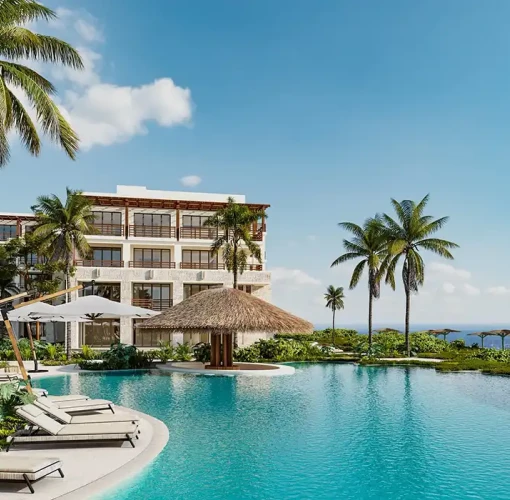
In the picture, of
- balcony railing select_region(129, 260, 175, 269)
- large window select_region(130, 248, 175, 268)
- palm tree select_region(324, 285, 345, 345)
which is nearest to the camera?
balcony railing select_region(129, 260, 175, 269)

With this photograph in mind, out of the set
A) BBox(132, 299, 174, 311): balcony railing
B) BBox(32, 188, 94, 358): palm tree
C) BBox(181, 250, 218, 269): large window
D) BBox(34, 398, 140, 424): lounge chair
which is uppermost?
BBox(32, 188, 94, 358): palm tree

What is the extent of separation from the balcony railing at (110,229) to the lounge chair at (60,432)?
31671 mm

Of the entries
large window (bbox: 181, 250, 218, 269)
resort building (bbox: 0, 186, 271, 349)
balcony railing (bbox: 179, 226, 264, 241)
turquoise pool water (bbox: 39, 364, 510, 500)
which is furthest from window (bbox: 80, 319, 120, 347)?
turquoise pool water (bbox: 39, 364, 510, 500)

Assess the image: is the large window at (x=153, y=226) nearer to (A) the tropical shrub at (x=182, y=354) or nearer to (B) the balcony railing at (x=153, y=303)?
(B) the balcony railing at (x=153, y=303)

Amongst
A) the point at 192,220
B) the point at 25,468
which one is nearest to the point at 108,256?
the point at 192,220

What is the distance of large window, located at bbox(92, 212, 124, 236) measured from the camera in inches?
1645

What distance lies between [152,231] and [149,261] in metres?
2.21

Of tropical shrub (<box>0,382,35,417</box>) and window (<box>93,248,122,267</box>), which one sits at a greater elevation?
window (<box>93,248,122,267</box>)

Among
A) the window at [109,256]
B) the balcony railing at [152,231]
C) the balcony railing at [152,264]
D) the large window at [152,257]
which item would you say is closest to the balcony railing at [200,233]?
the balcony railing at [152,231]

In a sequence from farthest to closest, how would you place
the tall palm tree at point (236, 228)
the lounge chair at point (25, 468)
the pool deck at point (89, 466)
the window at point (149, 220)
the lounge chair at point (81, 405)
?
the window at point (149, 220)
the tall palm tree at point (236, 228)
the lounge chair at point (81, 405)
the pool deck at point (89, 466)
the lounge chair at point (25, 468)

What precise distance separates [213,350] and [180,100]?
11002mm

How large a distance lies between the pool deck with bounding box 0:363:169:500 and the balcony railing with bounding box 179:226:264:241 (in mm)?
31197

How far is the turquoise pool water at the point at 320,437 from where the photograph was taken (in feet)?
29.6

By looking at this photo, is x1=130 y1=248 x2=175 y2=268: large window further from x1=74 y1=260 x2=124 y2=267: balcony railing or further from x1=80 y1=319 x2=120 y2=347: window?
x1=80 y1=319 x2=120 y2=347: window
